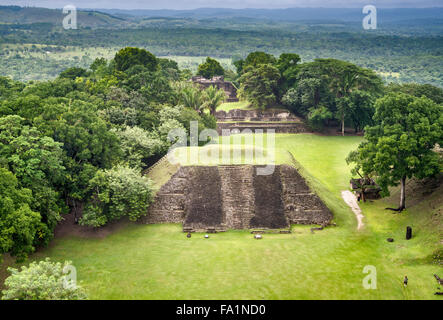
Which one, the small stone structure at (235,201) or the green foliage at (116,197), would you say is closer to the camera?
the green foliage at (116,197)

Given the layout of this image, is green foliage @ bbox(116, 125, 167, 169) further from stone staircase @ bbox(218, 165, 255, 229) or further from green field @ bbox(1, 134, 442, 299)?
stone staircase @ bbox(218, 165, 255, 229)

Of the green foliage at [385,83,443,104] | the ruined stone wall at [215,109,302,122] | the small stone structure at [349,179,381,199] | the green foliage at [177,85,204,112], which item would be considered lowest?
the small stone structure at [349,179,381,199]

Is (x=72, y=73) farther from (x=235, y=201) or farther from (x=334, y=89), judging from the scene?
(x=235, y=201)

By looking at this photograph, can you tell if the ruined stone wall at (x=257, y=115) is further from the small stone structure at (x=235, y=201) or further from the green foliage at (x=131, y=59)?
the small stone structure at (x=235, y=201)

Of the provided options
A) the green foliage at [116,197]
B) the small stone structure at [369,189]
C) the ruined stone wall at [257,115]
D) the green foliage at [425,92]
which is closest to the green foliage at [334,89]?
the ruined stone wall at [257,115]

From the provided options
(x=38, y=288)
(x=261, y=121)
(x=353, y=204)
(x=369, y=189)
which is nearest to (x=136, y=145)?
(x=353, y=204)

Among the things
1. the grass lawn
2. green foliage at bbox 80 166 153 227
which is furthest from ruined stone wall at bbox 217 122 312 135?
green foliage at bbox 80 166 153 227
